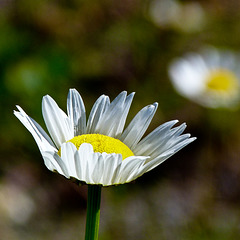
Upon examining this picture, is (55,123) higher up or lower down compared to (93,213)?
higher up

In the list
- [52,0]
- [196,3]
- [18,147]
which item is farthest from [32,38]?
[196,3]

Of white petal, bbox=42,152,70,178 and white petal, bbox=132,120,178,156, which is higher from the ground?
white petal, bbox=132,120,178,156

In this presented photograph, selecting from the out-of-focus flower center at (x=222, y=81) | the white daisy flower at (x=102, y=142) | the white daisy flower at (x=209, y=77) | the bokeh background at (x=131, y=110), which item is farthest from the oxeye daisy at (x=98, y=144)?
the out-of-focus flower center at (x=222, y=81)

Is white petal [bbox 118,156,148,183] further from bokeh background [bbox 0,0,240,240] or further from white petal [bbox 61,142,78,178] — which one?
bokeh background [bbox 0,0,240,240]

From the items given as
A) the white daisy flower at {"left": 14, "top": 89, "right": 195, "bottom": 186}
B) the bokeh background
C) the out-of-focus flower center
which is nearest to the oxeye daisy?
the white daisy flower at {"left": 14, "top": 89, "right": 195, "bottom": 186}

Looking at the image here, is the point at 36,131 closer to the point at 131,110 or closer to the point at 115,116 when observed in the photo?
the point at 115,116

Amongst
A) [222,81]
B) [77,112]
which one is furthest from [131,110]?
[77,112]
